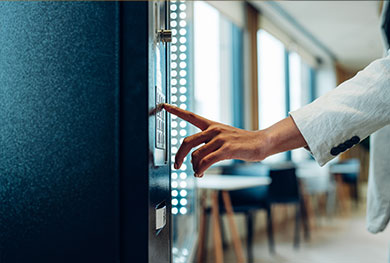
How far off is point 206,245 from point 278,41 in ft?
13.6

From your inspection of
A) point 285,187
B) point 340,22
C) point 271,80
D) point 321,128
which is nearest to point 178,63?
point 321,128

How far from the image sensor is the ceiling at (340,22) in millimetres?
5996

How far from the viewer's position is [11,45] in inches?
23.6

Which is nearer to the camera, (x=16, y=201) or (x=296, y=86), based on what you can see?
(x=16, y=201)

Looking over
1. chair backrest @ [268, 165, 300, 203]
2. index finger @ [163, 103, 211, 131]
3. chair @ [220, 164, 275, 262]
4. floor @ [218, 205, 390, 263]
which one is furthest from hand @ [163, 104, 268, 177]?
chair backrest @ [268, 165, 300, 203]

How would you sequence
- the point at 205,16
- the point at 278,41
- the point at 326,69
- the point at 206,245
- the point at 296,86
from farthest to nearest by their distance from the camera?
the point at 326,69
the point at 296,86
the point at 278,41
the point at 205,16
the point at 206,245

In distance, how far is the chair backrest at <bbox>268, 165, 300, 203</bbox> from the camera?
433cm

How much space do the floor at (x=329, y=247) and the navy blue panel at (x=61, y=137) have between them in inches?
127

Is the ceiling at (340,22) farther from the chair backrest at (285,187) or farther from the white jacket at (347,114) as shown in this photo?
the white jacket at (347,114)

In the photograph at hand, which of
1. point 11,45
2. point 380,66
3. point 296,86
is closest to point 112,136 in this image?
point 11,45

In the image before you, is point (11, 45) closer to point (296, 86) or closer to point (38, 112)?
point (38, 112)

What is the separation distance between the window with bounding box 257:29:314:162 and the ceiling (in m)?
0.50

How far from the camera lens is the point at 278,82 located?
7.02 m

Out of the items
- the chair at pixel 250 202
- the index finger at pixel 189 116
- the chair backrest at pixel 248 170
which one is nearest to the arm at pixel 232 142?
the index finger at pixel 189 116
